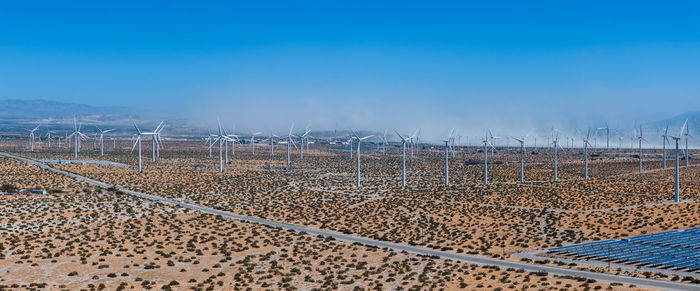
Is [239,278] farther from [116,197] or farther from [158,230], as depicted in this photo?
[116,197]

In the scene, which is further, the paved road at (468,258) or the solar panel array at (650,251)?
the solar panel array at (650,251)

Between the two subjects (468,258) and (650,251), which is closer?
(468,258)

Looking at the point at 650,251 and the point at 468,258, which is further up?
the point at 650,251

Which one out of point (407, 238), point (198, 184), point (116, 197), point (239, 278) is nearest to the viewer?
point (239, 278)

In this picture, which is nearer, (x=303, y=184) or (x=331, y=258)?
(x=331, y=258)

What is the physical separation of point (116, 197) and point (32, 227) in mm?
27415

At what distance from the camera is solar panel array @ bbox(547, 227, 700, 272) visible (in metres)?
49.8

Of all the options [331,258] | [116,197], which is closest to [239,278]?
[331,258]

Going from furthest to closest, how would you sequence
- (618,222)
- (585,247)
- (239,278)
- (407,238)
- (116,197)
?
(116,197) < (618,222) < (407,238) < (585,247) < (239,278)

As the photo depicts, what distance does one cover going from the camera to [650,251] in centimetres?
5500

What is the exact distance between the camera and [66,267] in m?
50.7

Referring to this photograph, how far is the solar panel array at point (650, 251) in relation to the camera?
4978 centimetres

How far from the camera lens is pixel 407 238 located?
65.4m

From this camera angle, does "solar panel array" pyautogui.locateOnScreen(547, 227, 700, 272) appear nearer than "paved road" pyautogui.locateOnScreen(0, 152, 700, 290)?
No
